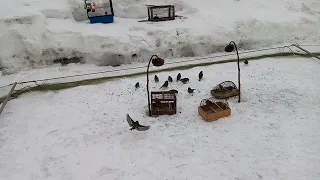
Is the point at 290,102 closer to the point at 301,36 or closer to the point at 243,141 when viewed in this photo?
the point at 243,141

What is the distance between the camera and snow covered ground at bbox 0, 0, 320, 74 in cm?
1284

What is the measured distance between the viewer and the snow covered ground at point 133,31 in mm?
12836

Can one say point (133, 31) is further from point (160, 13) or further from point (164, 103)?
point (164, 103)

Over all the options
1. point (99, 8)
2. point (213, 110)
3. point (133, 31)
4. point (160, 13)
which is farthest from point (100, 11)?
point (213, 110)

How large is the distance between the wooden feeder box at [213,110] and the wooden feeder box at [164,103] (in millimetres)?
772

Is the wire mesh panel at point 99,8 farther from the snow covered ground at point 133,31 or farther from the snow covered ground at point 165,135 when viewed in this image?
the snow covered ground at point 165,135

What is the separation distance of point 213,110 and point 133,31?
19.0 ft

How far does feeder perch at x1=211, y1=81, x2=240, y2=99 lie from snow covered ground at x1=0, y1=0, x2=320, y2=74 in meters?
3.58

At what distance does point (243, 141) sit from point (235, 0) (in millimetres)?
10107

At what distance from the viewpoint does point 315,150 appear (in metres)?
7.99

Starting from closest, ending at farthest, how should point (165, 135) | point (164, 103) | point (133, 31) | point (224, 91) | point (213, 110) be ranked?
point (165, 135), point (213, 110), point (164, 103), point (224, 91), point (133, 31)

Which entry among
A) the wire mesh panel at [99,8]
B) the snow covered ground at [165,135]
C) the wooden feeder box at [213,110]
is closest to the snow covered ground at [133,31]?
the wire mesh panel at [99,8]

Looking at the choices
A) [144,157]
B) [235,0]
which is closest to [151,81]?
[144,157]

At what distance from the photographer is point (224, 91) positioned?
405 inches
